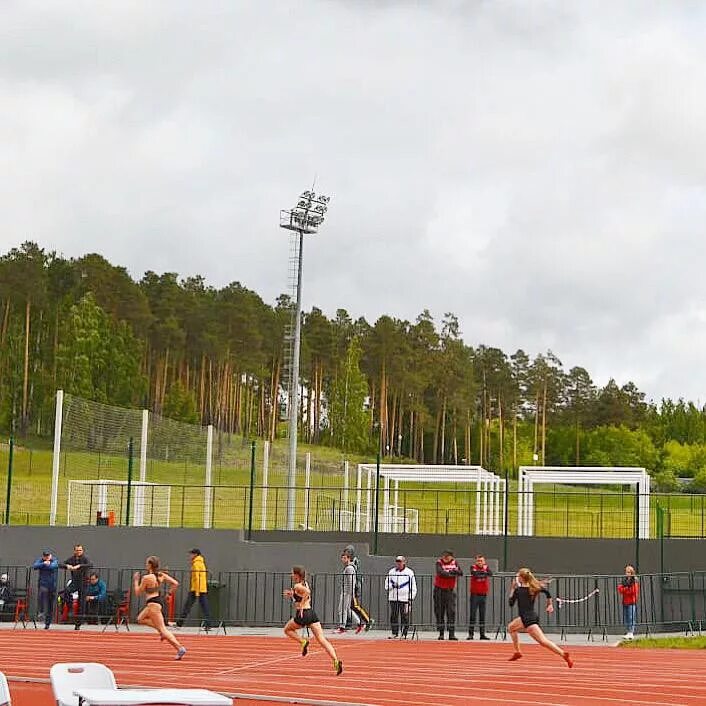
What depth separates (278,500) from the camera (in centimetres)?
3881

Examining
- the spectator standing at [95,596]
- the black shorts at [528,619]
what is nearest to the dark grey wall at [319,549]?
the spectator standing at [95,596]

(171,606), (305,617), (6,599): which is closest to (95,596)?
(171,606)

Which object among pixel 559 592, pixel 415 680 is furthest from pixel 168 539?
pixel 415 680

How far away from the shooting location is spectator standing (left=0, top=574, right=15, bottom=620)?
2625cm

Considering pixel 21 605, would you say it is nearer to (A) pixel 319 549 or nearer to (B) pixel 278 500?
(A) pixel 319 549

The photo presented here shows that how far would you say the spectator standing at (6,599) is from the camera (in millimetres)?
26250

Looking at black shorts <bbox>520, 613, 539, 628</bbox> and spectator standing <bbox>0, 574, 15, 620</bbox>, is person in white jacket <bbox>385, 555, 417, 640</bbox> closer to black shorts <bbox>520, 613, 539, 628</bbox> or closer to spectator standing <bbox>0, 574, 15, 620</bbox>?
black shorts <bbox>520, 613, 539, 628</bbox>

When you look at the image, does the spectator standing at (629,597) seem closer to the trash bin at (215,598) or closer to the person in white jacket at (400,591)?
the person in white jacket at (400,591)

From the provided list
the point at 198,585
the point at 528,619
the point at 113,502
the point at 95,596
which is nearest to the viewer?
the point at 528,619

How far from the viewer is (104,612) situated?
85.4 ft

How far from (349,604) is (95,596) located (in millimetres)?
4997

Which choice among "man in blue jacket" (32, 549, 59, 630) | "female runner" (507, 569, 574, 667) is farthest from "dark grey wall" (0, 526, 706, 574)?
"female runner" (507, 569, 574, 667)

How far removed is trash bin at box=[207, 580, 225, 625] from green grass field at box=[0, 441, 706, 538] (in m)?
3.39

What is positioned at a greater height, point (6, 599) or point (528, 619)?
point (528, 619)
